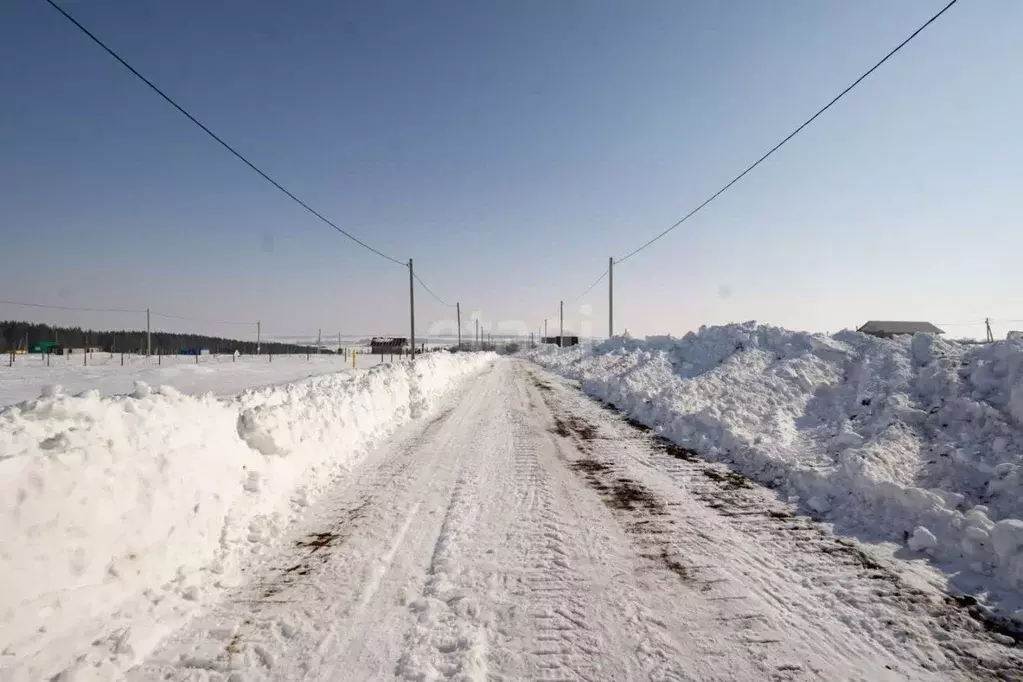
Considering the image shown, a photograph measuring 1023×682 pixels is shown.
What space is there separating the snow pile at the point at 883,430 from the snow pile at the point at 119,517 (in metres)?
6.12

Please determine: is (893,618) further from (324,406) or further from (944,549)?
(324,406)

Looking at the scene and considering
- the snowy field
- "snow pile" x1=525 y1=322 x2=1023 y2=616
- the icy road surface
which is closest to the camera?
the icy road surface

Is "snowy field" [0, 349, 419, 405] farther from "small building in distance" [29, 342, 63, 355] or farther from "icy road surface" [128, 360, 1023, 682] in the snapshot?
"small building in distance" [29, 342, 63, 355]

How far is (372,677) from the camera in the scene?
8.31 feet

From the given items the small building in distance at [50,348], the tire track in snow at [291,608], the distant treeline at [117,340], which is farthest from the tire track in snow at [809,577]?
the distant treeline at [117,340]

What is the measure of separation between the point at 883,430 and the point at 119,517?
30.3 ft

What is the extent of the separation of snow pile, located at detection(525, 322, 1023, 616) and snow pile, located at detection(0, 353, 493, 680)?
6.12 meters

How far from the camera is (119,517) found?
3439mm

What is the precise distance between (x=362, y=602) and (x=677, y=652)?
7.03 feet

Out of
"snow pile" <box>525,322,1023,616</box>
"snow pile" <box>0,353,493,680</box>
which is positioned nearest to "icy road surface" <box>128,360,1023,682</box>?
"snow pile" <box>0,353,493,680</box>

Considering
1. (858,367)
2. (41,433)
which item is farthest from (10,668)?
(858,367)

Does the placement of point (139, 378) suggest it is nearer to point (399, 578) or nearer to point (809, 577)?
point (399, 578)

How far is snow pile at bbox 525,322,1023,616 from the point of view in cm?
443

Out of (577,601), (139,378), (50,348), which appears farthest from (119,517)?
(50,348)
